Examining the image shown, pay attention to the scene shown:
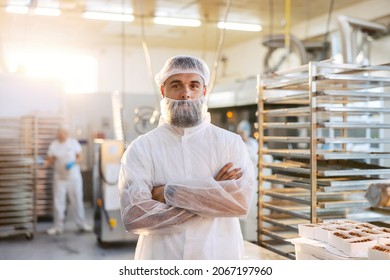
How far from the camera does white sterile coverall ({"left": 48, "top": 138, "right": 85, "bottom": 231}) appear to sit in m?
5.54

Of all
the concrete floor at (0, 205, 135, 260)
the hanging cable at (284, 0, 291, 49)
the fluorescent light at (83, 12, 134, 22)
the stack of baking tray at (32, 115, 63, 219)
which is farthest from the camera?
the fluorescent light at (83, 12, 134, 22)

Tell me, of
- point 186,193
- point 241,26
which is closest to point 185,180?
point 186,193

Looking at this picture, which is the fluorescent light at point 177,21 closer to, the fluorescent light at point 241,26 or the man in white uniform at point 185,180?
the fluorescent light at point 241,26

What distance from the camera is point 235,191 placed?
1534mm

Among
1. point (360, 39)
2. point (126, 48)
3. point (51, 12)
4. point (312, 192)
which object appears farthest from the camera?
point (126, 48)

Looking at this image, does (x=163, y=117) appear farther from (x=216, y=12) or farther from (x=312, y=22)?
(x=312, y=22)

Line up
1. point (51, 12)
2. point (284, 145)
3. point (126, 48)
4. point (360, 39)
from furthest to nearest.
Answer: point (126, 48) → point (51, 12) → point (284, 145) → point (360, 39)

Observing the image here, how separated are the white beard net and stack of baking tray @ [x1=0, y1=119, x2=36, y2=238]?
4.05 m

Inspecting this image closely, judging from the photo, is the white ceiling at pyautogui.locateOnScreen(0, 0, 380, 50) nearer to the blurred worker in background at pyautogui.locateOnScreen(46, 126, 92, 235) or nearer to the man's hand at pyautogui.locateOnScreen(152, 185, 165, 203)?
the blurred worker in background at pyautogui.locateOnScreen(46, 126, 92, 235)

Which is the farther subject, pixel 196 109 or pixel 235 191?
pixel 196 109

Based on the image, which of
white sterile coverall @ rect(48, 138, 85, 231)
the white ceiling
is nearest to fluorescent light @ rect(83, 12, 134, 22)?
the white ceiling

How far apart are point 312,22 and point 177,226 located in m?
6.28
